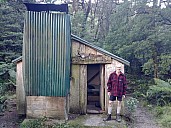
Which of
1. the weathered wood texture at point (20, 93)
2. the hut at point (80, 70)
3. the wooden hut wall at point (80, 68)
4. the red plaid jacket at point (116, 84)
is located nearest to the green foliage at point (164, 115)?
the red plaid jacket at point (116, 84)

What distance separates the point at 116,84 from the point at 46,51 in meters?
2.35

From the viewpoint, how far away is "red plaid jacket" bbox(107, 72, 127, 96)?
7.16 m

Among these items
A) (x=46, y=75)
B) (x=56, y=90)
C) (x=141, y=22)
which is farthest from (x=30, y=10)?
(x=141, y=22)

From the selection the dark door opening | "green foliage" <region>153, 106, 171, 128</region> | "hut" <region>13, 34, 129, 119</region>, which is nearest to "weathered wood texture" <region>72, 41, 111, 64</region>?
"hut" <region>13, 34, 129, 119</region>

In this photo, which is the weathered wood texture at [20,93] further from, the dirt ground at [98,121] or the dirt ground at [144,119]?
the dirt ground at [144,119]

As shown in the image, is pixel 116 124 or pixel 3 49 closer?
pixel 116 124

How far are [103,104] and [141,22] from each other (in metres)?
4.79

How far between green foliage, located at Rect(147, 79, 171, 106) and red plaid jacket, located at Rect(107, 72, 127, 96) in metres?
2.25

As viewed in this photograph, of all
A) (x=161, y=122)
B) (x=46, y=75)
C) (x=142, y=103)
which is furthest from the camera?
(x=142, y=103)

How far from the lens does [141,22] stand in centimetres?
1077

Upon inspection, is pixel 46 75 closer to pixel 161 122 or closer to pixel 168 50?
pixel 161 122

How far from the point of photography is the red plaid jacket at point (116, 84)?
23.5ft

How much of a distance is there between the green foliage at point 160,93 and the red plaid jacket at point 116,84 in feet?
7.37

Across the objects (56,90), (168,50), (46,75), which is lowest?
(56,90)
